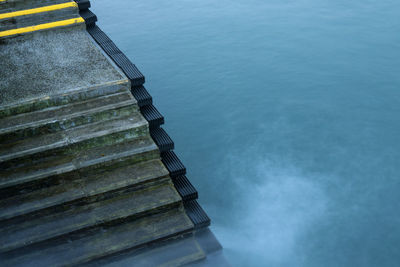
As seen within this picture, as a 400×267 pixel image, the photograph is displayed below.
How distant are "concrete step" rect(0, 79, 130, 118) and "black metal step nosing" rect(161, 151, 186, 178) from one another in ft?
3.27

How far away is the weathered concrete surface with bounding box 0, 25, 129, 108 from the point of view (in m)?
5.09

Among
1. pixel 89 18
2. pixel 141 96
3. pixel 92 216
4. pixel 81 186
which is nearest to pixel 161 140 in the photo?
pixel 141 96

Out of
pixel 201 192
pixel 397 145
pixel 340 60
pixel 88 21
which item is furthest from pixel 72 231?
pixel 340 60

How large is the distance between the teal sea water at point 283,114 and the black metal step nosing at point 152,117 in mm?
1936

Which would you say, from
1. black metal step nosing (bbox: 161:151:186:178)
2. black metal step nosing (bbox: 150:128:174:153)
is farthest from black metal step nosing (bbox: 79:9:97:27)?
black metal step nosing (bbox: 161:151:186:178)

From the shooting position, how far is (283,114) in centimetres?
858

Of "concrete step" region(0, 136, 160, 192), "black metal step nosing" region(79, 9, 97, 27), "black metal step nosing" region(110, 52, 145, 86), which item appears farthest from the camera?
"black metal step nosing" region(79, 9, 97, 27)

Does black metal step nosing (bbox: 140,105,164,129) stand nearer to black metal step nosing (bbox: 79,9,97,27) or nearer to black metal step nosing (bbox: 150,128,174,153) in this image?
black metal step nosing (bbox: 150,128,174,153)

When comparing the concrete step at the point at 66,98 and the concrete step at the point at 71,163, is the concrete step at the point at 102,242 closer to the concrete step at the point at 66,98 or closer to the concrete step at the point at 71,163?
the concrete step at the point at 71,163

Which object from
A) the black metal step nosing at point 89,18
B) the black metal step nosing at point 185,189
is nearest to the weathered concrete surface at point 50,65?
the black metal step nosing at point 89,18

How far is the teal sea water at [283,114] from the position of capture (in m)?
6.04

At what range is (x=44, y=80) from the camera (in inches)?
206

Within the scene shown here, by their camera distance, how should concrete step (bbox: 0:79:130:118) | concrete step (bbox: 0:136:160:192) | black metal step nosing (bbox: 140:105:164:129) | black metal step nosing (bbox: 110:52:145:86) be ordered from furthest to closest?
black metal step nosing (bbox: 110:52:145:86), black metal step nosing (bbox: 140:105:164:129), concrete step (bbox: 0:79:130:118), concrete step (bbox: 0:136:160:192)

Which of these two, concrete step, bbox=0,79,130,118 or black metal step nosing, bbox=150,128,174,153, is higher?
concrete step, bbox=0,79,130,118
